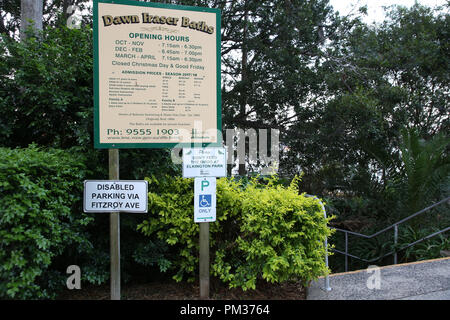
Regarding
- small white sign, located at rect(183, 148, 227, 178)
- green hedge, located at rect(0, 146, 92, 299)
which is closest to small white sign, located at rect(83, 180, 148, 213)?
green hedge, located at rect(0, 146, 92, 299)

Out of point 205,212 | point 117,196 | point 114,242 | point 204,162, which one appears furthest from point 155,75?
point 114,242

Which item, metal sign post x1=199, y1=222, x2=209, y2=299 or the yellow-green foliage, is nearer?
the yellow-green foliage

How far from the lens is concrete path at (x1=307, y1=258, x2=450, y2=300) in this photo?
374 centimetres

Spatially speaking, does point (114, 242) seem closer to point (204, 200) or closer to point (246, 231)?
point (204, 200)

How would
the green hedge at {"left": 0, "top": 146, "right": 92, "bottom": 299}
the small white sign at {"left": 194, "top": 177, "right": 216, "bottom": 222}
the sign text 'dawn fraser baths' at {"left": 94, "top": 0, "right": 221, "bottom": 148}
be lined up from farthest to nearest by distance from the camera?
the small white sign at {"left": 194, "top": 177, "right": 216, "bottom": 222} < the sign text 'dawn fraser baths' at {"left": 94, "top": 0, "right": 221, "bottom": 148} < the green hedge at {"left": 0, "top": 146, "right": 92, "bottom": 299}

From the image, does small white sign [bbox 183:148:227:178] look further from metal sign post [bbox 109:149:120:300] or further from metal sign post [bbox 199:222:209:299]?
metal sign post [bbox 109:149:120:300]

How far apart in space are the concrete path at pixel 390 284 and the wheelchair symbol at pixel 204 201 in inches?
59.8

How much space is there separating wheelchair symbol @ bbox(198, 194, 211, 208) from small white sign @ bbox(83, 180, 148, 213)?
0.57 meters

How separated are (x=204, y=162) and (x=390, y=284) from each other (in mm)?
2680

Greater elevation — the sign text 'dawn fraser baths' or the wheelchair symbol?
the sign text 'dawn fraser baths'

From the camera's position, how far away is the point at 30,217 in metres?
2.81

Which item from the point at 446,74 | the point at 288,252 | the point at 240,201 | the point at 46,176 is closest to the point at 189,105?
the point at 240,201

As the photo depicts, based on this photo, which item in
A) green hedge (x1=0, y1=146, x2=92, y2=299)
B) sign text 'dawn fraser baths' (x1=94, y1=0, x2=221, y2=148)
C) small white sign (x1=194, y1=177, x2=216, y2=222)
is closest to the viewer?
green hedge (x1=0, y1=146, x2=92, y2=299)

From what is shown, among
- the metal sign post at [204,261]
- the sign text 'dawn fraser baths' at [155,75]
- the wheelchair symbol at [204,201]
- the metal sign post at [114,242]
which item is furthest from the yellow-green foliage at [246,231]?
the sign text 'dawn fraser baths' at [155,75]
